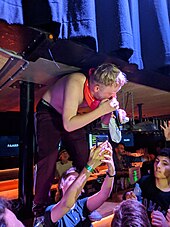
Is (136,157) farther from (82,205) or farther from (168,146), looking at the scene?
(82,205)

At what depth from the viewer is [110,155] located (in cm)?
92

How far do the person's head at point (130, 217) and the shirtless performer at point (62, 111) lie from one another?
0.82ft

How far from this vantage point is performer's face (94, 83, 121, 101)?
89 cm

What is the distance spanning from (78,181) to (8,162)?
14.5 ft

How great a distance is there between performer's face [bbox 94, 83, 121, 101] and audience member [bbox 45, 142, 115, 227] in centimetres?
18

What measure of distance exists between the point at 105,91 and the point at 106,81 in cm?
4

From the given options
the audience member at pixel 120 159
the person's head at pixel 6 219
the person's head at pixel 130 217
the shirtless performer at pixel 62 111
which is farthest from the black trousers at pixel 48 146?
the audience member at pixel 120 159

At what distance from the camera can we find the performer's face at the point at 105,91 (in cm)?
89

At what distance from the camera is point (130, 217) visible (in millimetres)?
951

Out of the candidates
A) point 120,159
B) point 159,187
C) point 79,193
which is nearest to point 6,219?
point 79,193

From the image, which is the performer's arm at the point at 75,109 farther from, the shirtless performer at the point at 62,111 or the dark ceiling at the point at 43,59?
the dark ceiling at the point at 43,59

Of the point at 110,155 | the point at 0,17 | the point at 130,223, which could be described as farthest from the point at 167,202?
the point at 0,17

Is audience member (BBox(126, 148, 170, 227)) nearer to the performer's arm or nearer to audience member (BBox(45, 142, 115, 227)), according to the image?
audience member (BBox(45, 142, 115, 227))

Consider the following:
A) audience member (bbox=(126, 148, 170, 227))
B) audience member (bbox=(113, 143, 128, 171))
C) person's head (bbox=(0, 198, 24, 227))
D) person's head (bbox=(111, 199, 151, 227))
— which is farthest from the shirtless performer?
audience member (bbox=(113, 143, 128, 171))
